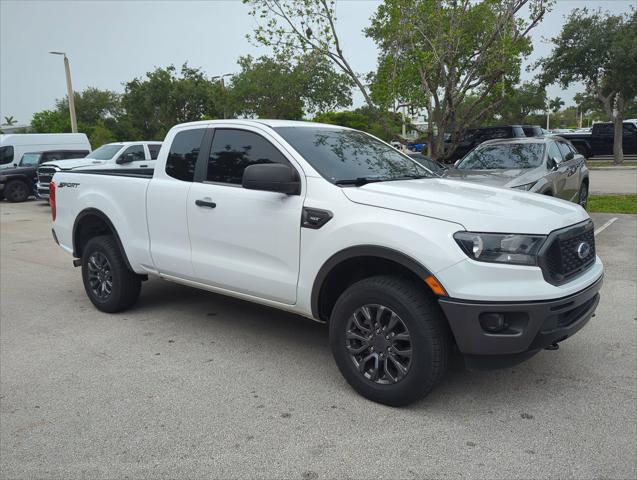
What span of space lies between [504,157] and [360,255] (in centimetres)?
655

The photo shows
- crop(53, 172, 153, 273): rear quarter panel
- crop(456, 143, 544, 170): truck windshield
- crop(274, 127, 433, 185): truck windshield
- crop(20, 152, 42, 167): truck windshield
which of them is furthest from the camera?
crop(20, 152, 42, 167): truck windshield

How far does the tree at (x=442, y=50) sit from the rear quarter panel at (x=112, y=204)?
7.91 m

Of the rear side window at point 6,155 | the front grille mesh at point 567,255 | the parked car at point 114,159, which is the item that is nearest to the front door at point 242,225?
the front grille mesh at point 567,255

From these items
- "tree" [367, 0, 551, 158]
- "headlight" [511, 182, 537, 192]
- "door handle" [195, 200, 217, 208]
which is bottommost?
"headlight" [511, 182, 537, 192]

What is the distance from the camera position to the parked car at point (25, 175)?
1802 cm

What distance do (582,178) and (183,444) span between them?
32.1ft

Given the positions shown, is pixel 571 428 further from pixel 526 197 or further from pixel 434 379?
pixel 526 197

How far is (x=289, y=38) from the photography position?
12.4 m

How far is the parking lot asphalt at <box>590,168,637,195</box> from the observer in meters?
15.4

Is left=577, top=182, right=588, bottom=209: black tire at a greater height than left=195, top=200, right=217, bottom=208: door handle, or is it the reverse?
left=195, top=200, right=217, bottom=208: door handle

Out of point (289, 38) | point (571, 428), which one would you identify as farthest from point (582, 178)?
point (571, 428)

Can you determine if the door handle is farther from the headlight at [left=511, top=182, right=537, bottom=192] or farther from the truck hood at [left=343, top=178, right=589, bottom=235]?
the headlight at [left=511, top=182, right=537, bottom=192]

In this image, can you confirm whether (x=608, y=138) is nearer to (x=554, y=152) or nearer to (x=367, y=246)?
(x=554, y=152)

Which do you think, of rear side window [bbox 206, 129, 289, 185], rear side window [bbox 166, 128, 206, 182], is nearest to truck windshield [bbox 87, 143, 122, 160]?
rear side window [bbox 166, 128, 206, 182]
